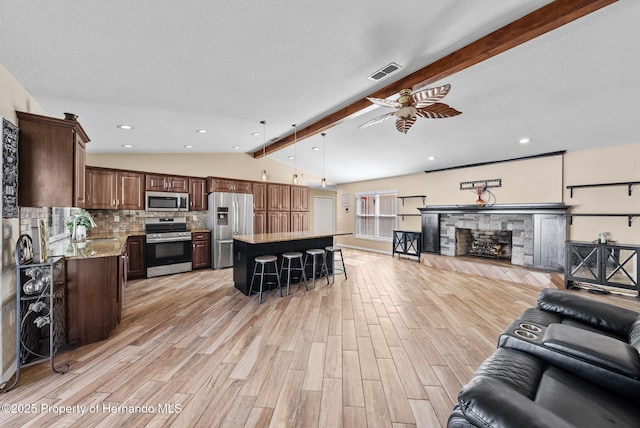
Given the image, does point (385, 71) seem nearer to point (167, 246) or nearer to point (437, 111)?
point (437, 111)

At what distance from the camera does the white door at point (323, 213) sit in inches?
361

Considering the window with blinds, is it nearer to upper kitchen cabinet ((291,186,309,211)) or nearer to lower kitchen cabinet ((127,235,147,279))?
upper kitchen cabinet ((291,186,309,211))

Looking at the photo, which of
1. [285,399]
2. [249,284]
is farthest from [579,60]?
[249,284]

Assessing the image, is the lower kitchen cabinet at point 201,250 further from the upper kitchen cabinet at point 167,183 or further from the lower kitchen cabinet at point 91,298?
the lower kitchen cabinet at point 91,298

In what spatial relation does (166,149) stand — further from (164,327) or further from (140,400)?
(140,400)

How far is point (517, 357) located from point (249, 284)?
331 centimetres

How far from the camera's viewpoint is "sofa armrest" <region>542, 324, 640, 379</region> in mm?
1174

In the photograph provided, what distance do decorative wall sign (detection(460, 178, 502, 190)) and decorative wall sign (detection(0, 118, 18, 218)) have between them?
704 centimetres

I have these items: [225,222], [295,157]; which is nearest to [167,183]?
[225,222]

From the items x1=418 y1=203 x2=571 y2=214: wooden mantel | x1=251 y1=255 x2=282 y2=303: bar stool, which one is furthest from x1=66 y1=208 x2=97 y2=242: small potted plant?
x1=418 y1=203 x2=571 y2=214: wooden mantel

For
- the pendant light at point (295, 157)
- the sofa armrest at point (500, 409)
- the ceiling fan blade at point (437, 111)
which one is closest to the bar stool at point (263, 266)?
the pendant light at point (295, 157)

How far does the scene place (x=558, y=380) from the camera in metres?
1.27

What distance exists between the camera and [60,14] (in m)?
1.56

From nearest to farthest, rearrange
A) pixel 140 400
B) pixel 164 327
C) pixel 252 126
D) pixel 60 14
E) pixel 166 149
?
pixel 60 14 < pixel 140 400 < pixel 164 327 < pixel 252 126 < pixel 166 149
